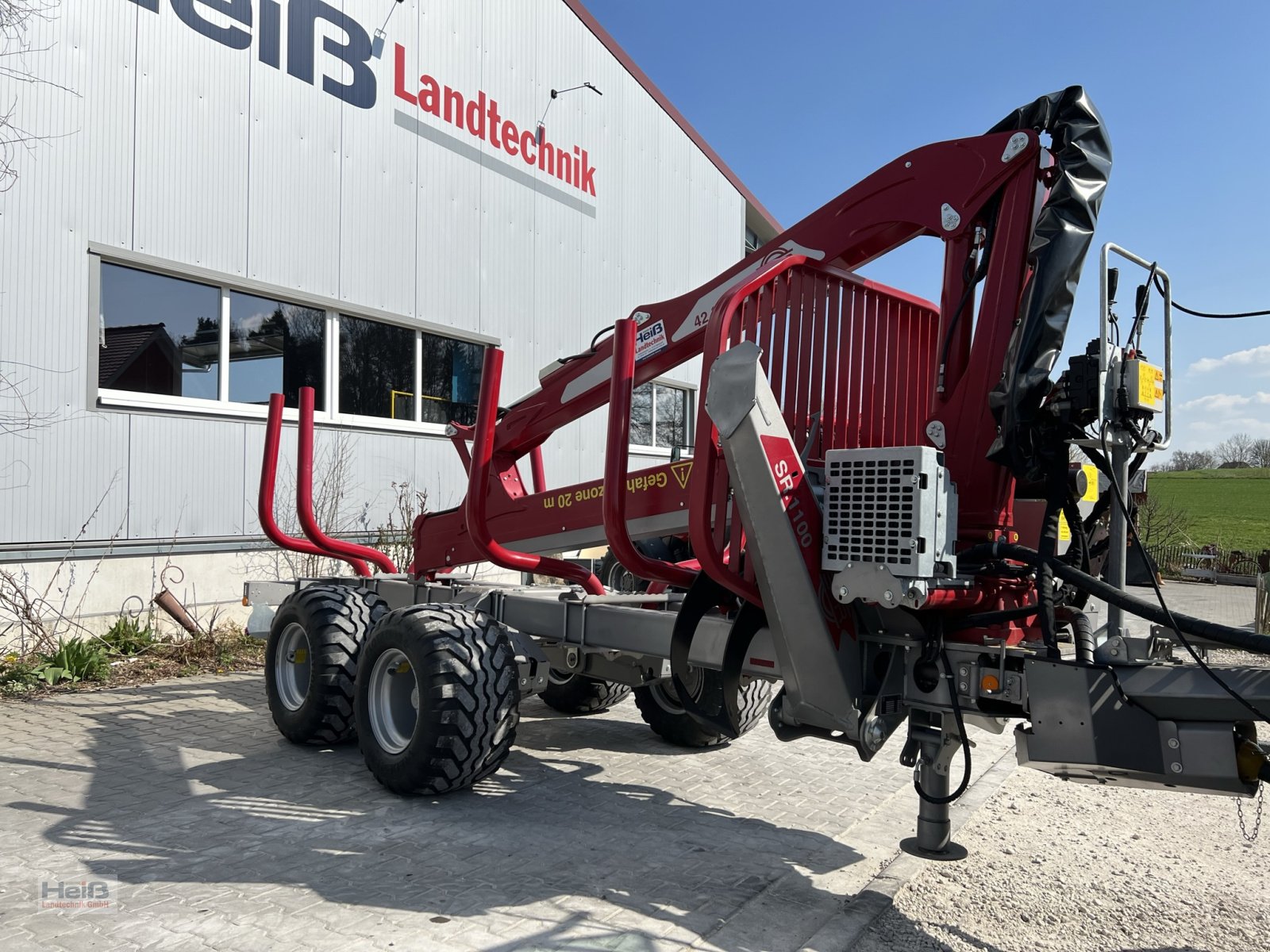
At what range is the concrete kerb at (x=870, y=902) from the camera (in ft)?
A: 11.6

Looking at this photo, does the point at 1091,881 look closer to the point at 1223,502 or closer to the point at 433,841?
the point at 433,841

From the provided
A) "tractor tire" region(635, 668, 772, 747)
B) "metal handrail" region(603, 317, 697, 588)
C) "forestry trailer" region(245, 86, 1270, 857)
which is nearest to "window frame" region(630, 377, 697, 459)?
"tractor tire" region(635, 668, 772, 747)

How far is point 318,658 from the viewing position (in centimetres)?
579

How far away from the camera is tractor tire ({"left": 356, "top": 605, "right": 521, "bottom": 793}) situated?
4727 mm

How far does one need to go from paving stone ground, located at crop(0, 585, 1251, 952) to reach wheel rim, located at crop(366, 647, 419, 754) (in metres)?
0.28

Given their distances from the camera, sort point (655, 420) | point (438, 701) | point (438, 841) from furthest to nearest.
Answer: point (655, 420) → point (438, 701) → point (438, 841)

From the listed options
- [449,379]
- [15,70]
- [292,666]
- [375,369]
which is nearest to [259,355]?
[375,369]

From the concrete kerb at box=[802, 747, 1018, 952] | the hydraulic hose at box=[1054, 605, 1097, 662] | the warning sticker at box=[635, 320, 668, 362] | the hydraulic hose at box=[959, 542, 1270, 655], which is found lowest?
the concrete kerb at box=[802, 747, 1018, 952]

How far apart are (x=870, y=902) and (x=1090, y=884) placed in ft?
3.43

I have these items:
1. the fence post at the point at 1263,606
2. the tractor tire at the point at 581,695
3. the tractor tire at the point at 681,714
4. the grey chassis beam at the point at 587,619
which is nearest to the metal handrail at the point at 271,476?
the grey chassis beam at the point at 587,619

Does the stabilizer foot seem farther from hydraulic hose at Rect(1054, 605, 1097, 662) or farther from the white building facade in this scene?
the white building facade

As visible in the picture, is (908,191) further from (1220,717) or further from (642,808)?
(642,808)

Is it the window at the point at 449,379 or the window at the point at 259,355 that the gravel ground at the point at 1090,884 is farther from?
the window at the point at 449,379

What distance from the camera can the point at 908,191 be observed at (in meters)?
4.49
